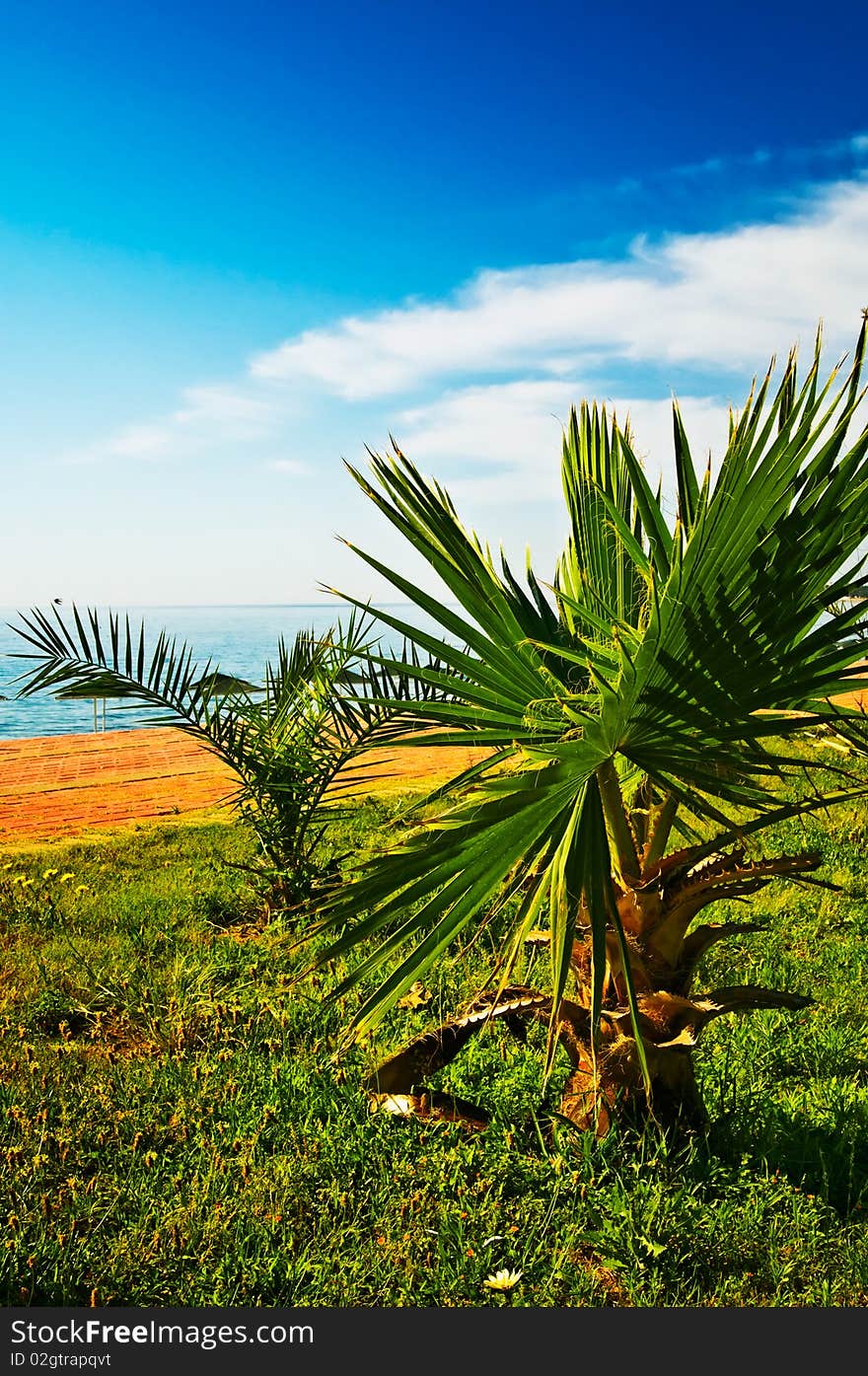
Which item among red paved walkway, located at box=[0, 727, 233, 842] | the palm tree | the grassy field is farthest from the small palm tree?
the palm tree

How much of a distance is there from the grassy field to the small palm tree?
0.56 metres

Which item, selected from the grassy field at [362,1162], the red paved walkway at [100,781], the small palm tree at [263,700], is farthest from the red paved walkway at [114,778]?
the grassy field at [362,1162]

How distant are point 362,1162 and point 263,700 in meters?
2.21

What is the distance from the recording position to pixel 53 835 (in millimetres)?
5977

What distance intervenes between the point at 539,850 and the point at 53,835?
4927 mm

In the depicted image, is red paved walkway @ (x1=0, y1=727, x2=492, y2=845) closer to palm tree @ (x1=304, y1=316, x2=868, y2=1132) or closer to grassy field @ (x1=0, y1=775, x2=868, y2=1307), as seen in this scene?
grassy field @ (x1=0, y1=775, x2=868, y2=1307)

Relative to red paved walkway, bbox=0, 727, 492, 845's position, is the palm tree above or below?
above

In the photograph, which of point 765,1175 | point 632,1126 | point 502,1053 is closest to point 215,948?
point 502,1053

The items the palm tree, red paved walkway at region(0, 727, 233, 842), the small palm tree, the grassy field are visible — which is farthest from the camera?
red paved walkway at region(0, 727, 233, 842)

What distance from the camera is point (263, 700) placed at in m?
4.32

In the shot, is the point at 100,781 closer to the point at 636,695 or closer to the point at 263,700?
the point at 263,700

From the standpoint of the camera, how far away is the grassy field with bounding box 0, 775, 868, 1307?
2.13 m

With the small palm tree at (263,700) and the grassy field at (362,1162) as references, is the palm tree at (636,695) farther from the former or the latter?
Result: the small palm tree at (263,700)

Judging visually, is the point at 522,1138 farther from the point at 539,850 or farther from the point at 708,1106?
the point at 539,850
